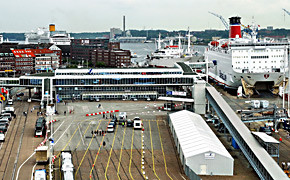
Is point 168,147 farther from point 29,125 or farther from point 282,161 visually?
point 29,125

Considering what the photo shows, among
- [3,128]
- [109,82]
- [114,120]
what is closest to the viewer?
[3,128]

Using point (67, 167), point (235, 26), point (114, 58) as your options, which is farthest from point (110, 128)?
point (114, 58)

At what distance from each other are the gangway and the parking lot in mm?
4416

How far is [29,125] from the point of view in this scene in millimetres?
41094

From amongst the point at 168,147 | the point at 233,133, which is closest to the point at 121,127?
the point at 168,147

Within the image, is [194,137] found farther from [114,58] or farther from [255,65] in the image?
[114,58]

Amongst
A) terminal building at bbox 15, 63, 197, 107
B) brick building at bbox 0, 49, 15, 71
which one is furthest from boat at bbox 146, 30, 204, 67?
terminal building at bbox 15, 63, 197, 107

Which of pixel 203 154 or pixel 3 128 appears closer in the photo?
Answer: pixel 203 154

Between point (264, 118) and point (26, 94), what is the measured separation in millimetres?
34892

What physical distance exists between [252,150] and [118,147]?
10.1m

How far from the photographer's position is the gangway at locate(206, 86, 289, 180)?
2436 cm

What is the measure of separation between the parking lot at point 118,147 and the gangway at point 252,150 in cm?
442

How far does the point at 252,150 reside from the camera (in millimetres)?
27266

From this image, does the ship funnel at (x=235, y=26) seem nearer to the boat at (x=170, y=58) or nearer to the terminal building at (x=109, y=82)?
the boat at (x=170, y=58)
